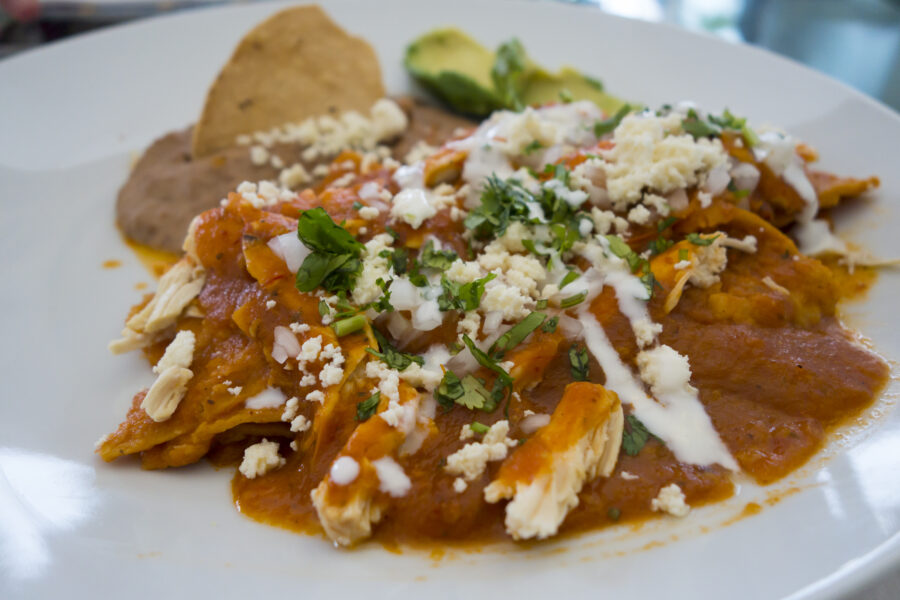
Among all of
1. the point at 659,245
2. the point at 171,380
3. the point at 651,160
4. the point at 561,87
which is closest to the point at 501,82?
the point at 561,87

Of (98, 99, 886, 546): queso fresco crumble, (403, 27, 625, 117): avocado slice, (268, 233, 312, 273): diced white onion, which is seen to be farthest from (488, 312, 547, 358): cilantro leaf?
(403, 27, 625, 117): avocado slice

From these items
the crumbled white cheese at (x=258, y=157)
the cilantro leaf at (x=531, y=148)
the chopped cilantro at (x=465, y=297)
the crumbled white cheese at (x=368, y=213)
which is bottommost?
the crumbled white cheese at (x=258, y=157)

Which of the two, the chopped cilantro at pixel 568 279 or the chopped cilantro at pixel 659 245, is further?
the chopped cilantro at pixel 659 245

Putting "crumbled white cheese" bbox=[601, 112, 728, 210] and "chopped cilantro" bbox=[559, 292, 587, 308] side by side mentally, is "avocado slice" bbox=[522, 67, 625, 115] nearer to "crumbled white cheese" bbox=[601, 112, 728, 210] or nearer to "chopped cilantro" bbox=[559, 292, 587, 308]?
"crumbled white cheese" bbox=[601, 112, 728, 210]

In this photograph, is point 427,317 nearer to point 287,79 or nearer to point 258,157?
point 258,157

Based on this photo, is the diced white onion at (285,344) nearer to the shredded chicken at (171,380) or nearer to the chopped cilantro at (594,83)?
Result: the shredded chicken at (171,380)

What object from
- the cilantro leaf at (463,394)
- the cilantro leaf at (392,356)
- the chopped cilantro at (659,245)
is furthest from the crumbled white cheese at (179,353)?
the chopped cilantro at (659,245)

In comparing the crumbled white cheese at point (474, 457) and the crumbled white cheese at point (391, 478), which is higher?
the crumbled white cheese at point (474, 457)
